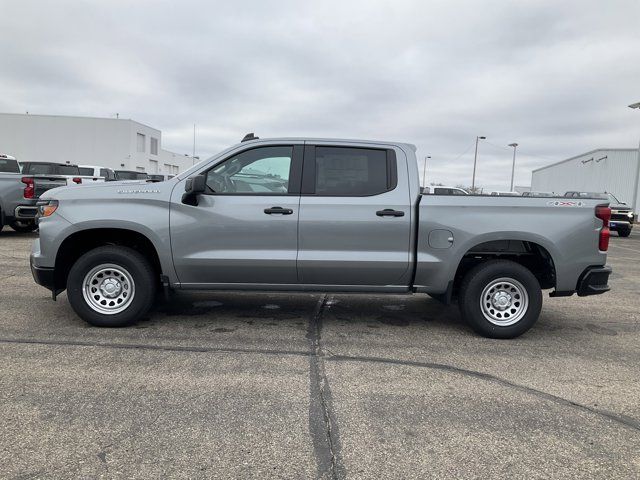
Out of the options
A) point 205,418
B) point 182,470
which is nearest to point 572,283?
point 205,418

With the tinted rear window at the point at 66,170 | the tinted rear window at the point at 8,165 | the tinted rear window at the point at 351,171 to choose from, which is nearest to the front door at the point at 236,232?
the tinted rear window at the point at 351,171

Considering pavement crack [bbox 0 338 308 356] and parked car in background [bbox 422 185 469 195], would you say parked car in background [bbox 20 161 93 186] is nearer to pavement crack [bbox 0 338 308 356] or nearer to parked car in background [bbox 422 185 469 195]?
parked car in background [bbox 422 185 469 195]

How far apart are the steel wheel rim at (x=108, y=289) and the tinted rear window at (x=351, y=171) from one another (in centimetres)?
215

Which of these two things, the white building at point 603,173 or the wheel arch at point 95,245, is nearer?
the wheel arch at point 95,245

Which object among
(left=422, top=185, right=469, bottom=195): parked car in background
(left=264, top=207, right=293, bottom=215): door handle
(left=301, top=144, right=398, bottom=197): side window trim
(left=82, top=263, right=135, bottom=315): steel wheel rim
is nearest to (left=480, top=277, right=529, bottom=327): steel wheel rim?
(left=422, top=185, right=469, bottom=195): parked car in background

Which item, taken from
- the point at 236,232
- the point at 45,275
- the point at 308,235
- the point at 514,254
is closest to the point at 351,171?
the point at 308,235

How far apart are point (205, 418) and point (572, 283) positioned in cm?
383

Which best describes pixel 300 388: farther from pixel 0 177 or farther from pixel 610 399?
pixel 0 177

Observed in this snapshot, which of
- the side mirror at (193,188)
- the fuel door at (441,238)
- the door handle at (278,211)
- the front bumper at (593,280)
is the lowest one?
the front bumper at (593,280)

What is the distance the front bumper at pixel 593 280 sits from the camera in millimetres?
5062

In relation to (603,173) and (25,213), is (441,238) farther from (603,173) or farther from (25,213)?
(603,173)

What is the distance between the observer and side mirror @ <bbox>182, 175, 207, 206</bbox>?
479 cm

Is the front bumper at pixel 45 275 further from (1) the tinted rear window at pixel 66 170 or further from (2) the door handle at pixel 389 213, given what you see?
(1) the tinted rear window at pixel 66 170

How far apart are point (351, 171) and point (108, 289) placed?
2.75m
